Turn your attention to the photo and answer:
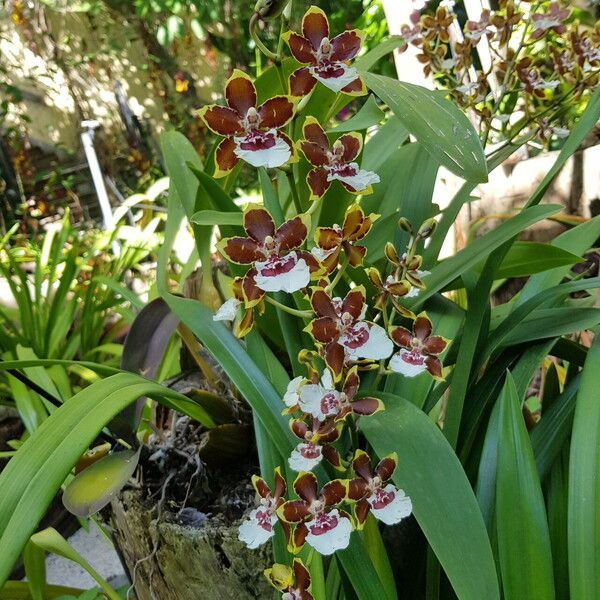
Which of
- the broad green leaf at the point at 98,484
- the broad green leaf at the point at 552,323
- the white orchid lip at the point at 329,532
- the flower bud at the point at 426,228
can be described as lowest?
the broad green leaf at the point at 98,484

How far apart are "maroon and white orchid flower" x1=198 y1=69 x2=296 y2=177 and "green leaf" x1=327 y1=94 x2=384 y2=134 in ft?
0.68

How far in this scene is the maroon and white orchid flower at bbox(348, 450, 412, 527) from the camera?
448mm

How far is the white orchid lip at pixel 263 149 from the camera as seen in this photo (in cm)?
43

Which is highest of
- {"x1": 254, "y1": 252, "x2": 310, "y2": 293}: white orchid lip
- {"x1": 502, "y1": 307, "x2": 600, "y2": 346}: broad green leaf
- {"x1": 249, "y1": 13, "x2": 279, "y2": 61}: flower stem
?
{"x1": 249, "y1": 13, "x2": 279, "y2": 61}: flower stem

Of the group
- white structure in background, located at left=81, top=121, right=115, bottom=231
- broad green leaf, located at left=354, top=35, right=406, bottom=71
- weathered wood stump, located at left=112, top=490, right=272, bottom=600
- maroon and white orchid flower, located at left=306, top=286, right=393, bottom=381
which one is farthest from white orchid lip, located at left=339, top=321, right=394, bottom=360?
white structure in background, located at left=81, top=121, right=115, bottom=231

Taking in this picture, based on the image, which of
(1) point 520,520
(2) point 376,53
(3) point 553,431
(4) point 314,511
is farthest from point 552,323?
(2) point 376,53

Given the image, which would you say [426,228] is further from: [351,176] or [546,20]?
[546,20]

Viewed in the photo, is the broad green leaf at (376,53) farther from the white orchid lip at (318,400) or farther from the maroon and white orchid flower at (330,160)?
the white orchid lip at (318,400)

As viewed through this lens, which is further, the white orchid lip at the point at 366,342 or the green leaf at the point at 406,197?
the green leaf at the point at 406,197

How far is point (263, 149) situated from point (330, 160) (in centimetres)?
5

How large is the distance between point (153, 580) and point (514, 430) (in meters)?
0.49

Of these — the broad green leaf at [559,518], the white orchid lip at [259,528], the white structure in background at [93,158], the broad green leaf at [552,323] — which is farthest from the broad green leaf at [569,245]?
the white structure in background at [93,158]

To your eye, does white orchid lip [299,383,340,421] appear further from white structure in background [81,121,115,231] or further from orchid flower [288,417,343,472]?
white structure in background [81,121,115,231]

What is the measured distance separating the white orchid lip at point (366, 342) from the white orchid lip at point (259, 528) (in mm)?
131
